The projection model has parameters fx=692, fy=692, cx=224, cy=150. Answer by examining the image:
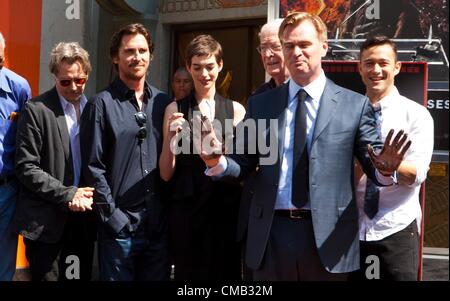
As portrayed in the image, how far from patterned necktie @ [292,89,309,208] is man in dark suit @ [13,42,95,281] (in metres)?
1.33

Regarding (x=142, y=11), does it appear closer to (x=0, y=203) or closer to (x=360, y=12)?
(x=360, y=12)

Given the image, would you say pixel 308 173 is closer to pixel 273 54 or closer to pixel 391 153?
pixel 391 153

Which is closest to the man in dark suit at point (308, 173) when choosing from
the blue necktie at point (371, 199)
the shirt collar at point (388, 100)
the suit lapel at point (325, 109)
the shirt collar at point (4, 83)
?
the suit lapel at point (325, 109)

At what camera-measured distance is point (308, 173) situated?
3262 millimetres

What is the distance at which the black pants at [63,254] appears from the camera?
403cm

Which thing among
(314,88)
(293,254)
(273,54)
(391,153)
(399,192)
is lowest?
(293,254)

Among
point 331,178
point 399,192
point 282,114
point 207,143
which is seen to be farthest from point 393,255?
point 207,143

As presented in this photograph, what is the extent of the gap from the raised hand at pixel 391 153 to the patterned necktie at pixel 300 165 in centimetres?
33

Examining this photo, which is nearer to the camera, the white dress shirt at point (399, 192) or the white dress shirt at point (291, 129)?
the white dress shirt at point (291, 129)

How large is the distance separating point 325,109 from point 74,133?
1.61m

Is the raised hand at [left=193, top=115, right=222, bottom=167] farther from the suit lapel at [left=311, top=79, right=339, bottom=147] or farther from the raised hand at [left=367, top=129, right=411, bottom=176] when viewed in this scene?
the raised hand at [left=367, top=129, right=411, bottom=176]

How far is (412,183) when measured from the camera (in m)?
3.66

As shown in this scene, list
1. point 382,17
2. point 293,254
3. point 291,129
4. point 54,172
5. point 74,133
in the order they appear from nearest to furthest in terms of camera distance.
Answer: point 293,254, point 291,129, point 54,172, point 74,133, point 382,17

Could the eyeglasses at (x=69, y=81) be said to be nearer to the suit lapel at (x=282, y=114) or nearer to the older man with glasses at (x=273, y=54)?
the older man with glasses at (x=273, y=54)
